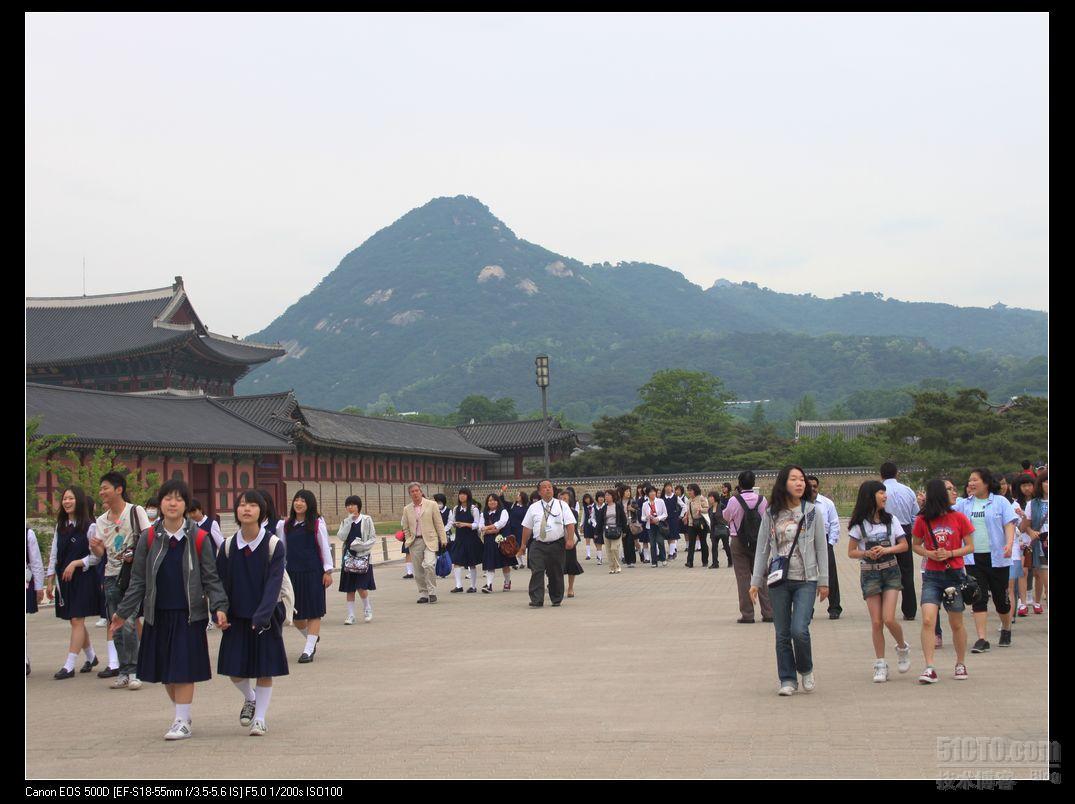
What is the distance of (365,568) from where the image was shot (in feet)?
49.5

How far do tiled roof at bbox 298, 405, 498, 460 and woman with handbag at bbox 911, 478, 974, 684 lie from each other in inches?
1721

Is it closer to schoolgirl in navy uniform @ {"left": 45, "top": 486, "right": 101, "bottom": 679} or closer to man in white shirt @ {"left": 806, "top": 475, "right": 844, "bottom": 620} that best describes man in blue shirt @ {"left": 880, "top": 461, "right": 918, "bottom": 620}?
man in white shirt @ {"left": 806, "top": 475, "right": 844, "bottom": 620}

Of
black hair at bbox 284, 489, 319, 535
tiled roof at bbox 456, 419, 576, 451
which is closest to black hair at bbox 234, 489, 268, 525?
black hair at bbox 284, 489, 319, 535

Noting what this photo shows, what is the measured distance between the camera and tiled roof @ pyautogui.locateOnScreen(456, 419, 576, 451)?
230ft

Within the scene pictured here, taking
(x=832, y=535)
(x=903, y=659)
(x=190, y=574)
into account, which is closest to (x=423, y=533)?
(x=832, y=535)

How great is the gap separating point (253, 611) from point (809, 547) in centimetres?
425

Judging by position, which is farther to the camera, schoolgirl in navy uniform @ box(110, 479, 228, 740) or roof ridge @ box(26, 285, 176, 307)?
roof ridge @ box(26, 285, 176, 307)

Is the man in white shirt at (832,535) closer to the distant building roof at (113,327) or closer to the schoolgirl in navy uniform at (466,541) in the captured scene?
the schoolgirl in navy uniform at (466,541)

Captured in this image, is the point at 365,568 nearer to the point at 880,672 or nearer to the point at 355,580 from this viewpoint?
the point at 355,580

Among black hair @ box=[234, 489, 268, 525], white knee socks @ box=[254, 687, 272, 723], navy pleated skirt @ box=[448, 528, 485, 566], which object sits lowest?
navy pleated skirt @ box=[448, 528, 485, 566]

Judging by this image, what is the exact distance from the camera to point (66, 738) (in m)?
7.84

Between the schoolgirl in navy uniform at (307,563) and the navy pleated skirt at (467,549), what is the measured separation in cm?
794

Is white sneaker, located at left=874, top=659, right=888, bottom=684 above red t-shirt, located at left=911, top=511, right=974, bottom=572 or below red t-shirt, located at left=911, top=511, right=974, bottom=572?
below
